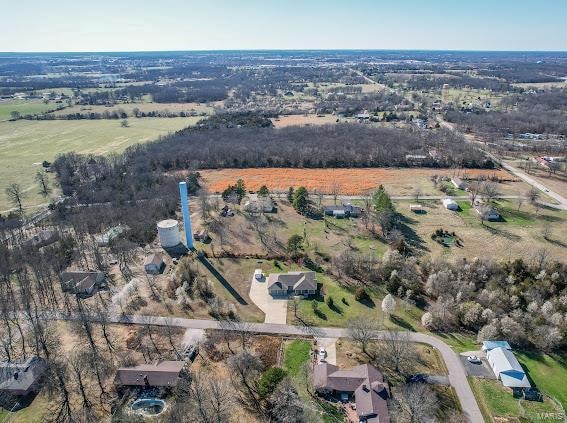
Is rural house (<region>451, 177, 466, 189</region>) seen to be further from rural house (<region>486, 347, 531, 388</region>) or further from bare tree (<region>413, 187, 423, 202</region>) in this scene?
rural house (<region>486, 347, 531, 388</region>)

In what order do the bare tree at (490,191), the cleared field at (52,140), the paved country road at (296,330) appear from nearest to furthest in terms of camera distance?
the paved country road at (296,330) < the bare tree at (490,191) < the cleared field at (52,140)

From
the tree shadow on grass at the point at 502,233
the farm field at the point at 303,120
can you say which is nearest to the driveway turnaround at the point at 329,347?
the tree shadow on grass at the point at 502,233

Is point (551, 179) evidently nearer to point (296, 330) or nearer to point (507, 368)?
point (507, 368)

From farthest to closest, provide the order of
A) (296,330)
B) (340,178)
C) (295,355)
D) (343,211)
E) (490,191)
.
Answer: (340,178)
(490,191)
(343,211)
(296,330)
(295,355)

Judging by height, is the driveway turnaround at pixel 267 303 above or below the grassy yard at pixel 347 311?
below

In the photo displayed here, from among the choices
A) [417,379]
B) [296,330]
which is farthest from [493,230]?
[296,330]

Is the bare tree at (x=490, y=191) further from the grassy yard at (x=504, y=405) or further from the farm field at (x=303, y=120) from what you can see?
the farm field at (x=303, y=120)

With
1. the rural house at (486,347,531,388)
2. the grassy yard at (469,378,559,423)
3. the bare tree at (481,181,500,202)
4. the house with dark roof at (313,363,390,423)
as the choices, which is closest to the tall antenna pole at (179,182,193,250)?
the house with dark roof at (313,363,390,423)
